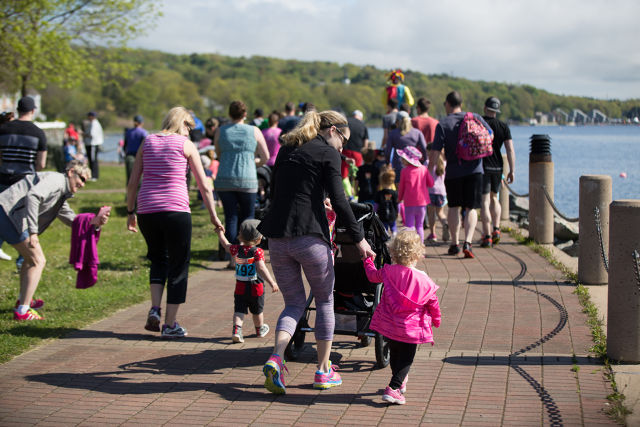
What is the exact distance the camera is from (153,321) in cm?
654

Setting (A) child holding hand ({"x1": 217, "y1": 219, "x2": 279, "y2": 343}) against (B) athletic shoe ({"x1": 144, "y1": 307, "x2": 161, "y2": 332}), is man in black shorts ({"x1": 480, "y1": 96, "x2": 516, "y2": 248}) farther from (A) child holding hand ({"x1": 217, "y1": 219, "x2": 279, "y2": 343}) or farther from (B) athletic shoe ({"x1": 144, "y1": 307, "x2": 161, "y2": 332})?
(B) athletic shoe ({"x1": 144, "y1": 307, "x2": 161, "y2": 332})

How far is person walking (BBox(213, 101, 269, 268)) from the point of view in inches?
351

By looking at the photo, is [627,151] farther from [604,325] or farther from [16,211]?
[16,211]

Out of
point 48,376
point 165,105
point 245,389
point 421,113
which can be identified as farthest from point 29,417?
point 165,105

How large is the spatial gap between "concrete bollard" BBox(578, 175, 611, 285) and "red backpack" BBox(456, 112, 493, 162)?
1968 mm

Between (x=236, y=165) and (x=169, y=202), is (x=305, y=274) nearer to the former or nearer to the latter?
(x=169, y=202)

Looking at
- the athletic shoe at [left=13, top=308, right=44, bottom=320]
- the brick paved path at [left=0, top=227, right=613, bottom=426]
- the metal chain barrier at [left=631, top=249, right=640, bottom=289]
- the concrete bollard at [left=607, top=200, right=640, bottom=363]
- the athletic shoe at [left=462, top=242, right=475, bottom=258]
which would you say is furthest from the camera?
the athletic shoe at [left=462, top=242, right=475, bottom=258]

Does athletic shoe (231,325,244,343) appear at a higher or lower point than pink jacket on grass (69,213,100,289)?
lower

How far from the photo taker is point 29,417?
4758 mm

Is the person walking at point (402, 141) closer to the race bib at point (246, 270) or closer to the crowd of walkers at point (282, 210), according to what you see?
the crowd of walkers at point (282, 210)

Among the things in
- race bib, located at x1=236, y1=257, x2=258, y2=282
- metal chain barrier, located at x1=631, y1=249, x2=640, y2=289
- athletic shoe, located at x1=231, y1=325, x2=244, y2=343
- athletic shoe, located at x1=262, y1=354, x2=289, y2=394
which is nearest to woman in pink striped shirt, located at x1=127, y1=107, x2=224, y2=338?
race bib, located at x1=236, y1=257, x2=258, y2=282

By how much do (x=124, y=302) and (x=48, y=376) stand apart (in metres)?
2.40

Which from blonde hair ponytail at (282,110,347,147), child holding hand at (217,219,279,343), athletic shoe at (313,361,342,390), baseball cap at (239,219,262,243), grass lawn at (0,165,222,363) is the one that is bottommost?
grass lawn at (0,165,222,363)

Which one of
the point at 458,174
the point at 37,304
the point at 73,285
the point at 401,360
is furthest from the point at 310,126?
the point at 458,174
